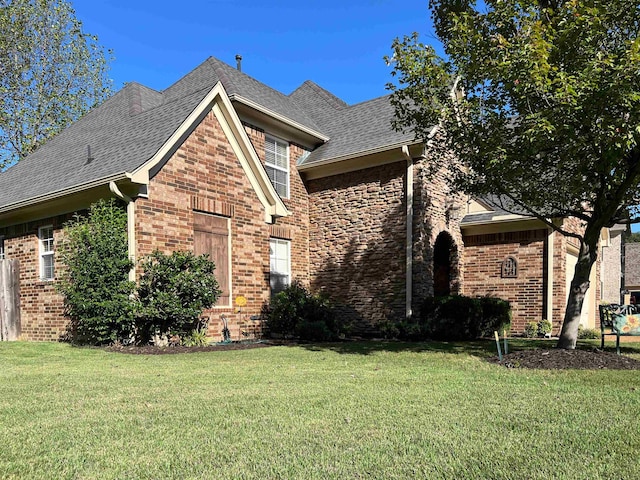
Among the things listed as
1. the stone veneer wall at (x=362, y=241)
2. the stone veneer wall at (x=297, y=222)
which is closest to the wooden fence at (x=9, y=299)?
the stone veneer wall at (x=297, y=222)

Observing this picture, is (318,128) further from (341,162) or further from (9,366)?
(9,366)

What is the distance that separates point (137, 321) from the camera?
9633 mm

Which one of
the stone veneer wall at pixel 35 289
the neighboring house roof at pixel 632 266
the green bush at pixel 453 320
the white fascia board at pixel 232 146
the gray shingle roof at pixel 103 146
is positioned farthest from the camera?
the neighboring house roof at pixel 632 266

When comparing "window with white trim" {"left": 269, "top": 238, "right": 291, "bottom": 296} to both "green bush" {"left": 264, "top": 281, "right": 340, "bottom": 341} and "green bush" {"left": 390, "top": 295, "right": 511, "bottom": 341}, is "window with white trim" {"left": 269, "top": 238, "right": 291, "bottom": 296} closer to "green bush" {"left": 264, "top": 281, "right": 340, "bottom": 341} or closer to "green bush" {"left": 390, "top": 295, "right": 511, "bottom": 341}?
"green bush" {"left": 264, "top": 281, "right": 340, "bottom": 341}

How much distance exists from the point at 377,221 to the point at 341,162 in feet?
6.87

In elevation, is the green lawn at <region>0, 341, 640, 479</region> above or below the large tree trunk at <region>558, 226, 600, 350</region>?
below

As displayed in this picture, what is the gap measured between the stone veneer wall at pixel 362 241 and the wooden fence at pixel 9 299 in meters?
8.01

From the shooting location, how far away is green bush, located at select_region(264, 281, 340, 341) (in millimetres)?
12531

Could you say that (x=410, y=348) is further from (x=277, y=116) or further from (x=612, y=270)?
(x=612, y=270)

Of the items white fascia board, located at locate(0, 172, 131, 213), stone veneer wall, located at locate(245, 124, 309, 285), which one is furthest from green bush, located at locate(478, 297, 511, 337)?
white fascia board, located at locate(0, 172, 131, 213)

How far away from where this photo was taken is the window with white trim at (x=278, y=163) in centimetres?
1424

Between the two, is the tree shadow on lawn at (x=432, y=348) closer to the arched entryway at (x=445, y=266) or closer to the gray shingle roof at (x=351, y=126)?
the arched entryway at (x=445, y=266)

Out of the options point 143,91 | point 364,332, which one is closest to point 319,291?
point 364,332

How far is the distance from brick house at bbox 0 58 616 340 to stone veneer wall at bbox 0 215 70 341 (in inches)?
1.8
